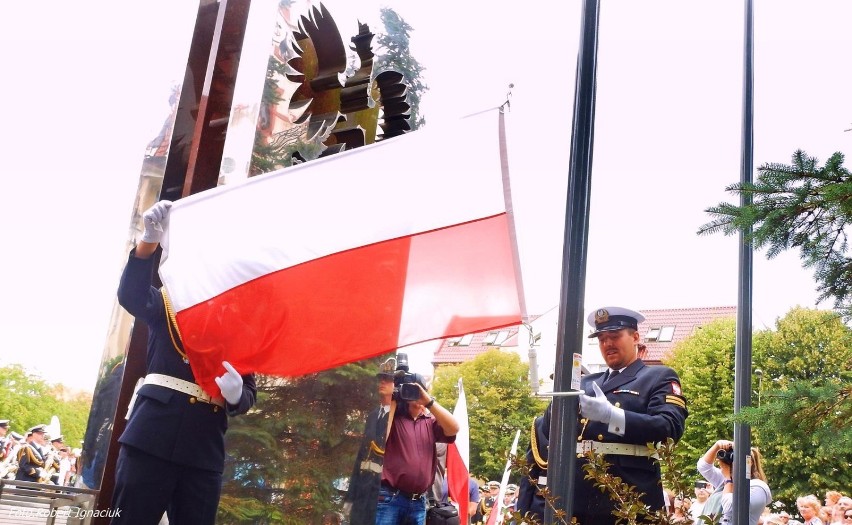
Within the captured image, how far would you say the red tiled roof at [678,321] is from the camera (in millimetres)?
40312

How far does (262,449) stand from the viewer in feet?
13.6

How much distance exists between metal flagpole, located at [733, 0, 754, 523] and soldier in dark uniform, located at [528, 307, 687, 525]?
1686 millimetres

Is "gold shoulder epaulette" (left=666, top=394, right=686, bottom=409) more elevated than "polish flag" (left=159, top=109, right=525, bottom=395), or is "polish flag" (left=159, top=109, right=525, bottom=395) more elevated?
"polish flag" (left=159, top=109, right=525, bottom=395)

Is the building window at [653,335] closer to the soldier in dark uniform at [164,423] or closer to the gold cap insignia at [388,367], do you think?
the gold cap insignia at [388,367]

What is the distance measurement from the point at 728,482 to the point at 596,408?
3713 mm

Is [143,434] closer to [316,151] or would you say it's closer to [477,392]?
[316,151]

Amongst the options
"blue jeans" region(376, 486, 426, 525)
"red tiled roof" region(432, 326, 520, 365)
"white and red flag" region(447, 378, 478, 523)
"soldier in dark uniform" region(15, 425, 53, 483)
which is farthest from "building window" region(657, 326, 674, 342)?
"soldier in dark uniform" region(15, 425, 53, 483)

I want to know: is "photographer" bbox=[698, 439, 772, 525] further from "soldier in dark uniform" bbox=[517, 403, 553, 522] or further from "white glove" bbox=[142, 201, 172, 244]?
"white glove" bbox=[142, 201, 172, 244]

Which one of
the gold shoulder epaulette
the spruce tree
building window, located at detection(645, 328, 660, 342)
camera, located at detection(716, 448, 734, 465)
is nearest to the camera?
the spruce tree

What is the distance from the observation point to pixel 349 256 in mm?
3680

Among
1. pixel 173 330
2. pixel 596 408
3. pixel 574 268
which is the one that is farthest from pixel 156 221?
pixel 596 408

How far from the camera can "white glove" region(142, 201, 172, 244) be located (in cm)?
336

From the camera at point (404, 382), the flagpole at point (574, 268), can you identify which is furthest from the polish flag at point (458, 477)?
the flagpole at point (574, 268)

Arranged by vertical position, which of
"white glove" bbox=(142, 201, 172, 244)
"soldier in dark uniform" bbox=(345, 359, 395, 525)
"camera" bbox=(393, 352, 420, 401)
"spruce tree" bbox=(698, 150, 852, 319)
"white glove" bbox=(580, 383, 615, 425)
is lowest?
"soldier in dark uniform" bbox=(345, 359, 395, 525)
